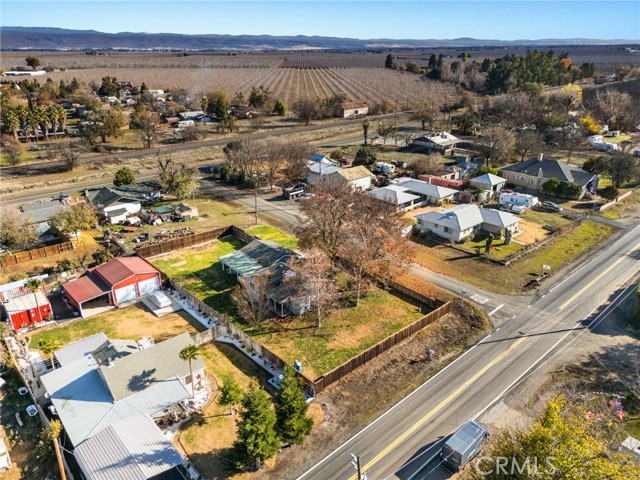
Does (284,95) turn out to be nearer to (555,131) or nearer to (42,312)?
(555,131)

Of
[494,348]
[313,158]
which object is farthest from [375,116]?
[494,348]

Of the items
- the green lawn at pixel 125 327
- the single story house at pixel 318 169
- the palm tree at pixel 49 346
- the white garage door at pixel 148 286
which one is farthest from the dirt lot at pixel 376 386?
the single story house at pixel 318 169

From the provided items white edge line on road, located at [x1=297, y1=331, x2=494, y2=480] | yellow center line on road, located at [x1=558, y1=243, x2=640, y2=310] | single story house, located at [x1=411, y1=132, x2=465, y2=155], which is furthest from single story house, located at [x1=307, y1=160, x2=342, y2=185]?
white edge line on road, located at [x1=297, y1=331, x2=494, y2=480]

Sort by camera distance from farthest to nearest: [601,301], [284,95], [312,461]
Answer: [284,95] → [601,301] → [312,461]

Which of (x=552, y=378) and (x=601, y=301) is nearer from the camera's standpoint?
(x=552, y=378)

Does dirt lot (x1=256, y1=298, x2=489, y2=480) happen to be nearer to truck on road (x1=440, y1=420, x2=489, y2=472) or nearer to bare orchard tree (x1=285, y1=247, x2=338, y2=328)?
truck on road (x1=440, y1=420, x2=489, y2=472)

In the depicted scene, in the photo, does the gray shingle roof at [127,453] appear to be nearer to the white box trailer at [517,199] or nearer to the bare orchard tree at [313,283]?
the bare orchard tree at [313,283]

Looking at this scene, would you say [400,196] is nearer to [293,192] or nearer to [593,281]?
[293,192]
